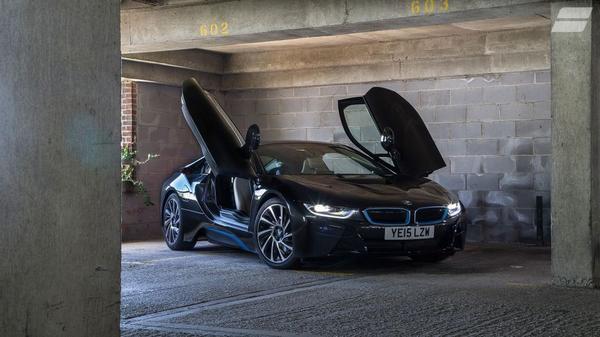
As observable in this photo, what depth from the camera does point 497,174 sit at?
12500 millimetres

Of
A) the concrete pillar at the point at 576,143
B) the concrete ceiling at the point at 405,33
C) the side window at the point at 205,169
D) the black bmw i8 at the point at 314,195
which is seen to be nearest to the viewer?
the concrete pillar at the point at 576,143

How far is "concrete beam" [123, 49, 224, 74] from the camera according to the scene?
512 inches

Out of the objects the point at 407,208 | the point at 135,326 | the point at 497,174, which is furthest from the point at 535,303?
the point at 497,174

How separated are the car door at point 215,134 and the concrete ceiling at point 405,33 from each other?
6.81 ft

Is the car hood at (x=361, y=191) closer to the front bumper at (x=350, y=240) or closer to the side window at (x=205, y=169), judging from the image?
the front bumper at (x=350, y=240)

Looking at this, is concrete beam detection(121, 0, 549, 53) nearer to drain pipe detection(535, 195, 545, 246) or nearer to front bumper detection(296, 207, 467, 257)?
front bumper detection(296, 207, 467, 257)

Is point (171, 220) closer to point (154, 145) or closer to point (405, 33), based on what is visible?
point (154, 145)

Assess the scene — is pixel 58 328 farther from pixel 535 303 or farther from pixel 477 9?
pixel 477 9

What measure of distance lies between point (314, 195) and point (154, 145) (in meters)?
6.05

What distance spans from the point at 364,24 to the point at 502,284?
10.1 feet

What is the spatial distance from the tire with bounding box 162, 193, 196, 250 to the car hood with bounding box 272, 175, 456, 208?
7.38 feet

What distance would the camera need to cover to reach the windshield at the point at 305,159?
9.39m

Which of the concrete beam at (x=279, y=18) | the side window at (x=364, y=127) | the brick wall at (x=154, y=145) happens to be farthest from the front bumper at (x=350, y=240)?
the brick wall at (x=154, y=145)

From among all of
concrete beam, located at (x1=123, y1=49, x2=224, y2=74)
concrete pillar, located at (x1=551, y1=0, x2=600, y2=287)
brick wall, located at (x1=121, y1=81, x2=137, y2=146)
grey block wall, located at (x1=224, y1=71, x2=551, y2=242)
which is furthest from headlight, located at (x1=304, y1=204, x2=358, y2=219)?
brick wall, located at (x1=121, y1=81, x2=137, y2=146)
